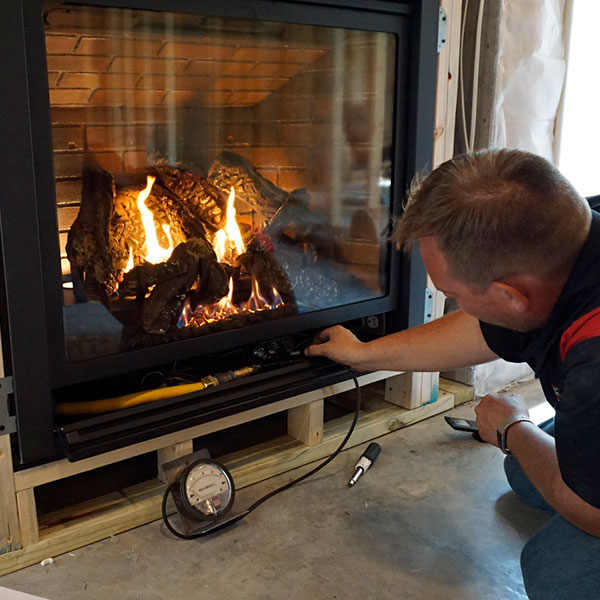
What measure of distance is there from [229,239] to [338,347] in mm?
331

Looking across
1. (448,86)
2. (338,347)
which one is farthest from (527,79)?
(338,347)

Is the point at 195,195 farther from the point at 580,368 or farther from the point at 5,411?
the point at 580,368

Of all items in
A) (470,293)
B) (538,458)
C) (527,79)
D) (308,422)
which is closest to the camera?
(470,293)

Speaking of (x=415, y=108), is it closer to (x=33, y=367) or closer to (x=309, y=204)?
(x=309, y=204)

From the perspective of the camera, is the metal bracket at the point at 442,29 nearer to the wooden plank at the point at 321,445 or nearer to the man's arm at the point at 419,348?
the man's arm at the point at 419,348

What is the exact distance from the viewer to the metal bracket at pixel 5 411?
121cm

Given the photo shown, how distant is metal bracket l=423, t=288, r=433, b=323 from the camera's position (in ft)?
6.06

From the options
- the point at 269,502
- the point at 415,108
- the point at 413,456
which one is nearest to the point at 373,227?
the point at 415,108

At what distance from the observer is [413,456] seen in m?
1.73

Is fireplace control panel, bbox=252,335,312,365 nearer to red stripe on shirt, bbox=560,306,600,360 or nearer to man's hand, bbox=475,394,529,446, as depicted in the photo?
man's hand, bbox=475,394,529,446

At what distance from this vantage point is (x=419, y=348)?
5.10 ft

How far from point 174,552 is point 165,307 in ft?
1.49

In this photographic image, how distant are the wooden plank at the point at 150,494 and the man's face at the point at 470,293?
0.69 meters

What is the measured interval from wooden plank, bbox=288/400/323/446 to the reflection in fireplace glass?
23cm
